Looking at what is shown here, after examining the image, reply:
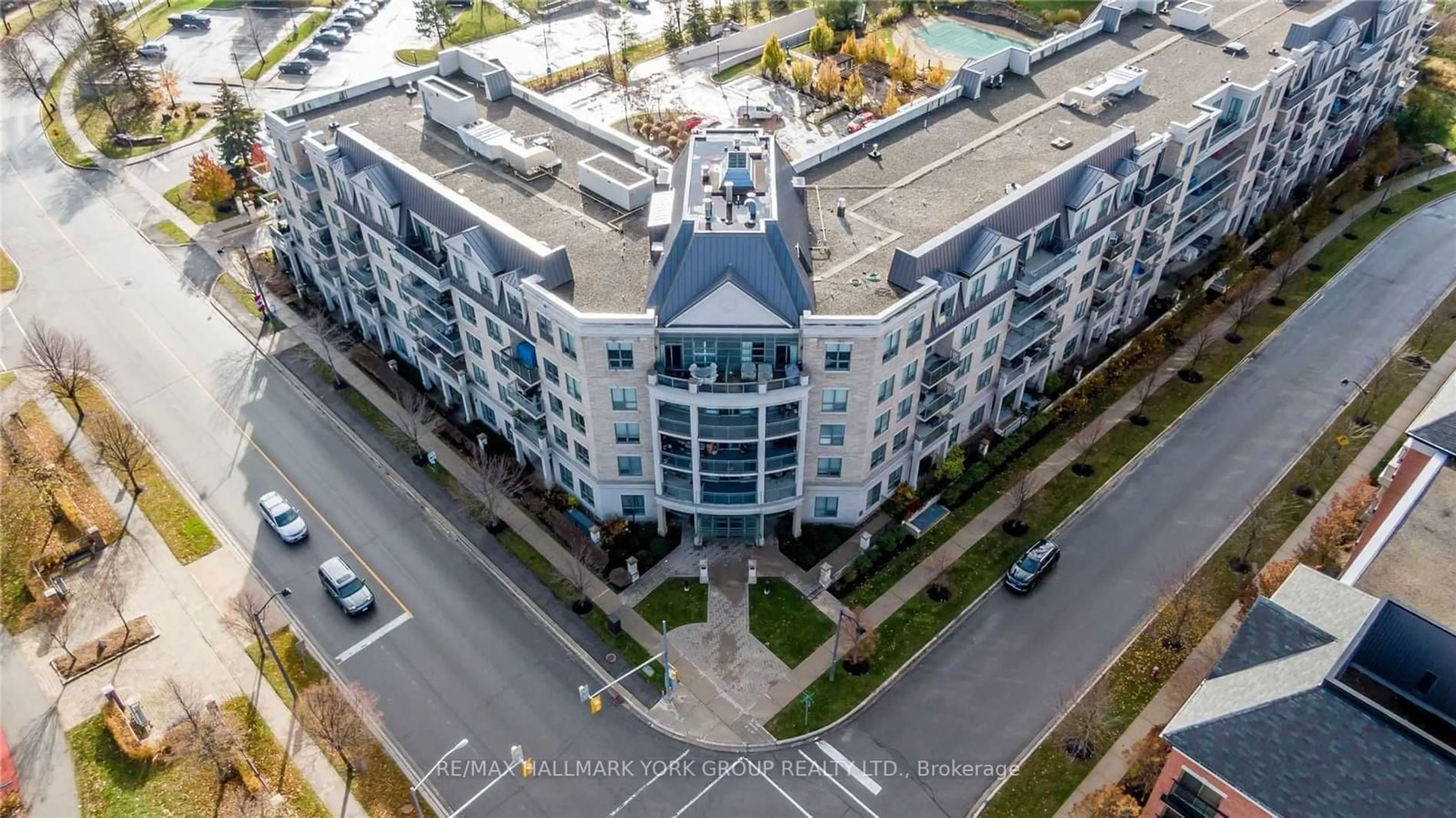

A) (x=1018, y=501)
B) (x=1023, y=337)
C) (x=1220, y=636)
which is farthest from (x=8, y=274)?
(x=1220, y=636)

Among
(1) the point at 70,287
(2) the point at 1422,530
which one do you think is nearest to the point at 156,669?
(1) the point at 70,287

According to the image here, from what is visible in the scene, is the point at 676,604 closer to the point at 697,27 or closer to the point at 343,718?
the point at 343,718

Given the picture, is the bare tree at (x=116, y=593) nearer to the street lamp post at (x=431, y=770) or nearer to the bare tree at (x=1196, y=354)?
the street lamp post at (x=431, y=770)

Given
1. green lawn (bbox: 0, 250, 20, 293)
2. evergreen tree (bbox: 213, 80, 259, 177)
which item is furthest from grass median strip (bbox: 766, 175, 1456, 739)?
green lawn (bbox: 0, 250, 20, 293)

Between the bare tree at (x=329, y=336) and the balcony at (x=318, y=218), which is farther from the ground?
the balcony at (x=318, y=218)

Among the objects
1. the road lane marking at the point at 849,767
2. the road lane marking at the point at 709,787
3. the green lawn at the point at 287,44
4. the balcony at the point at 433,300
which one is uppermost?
the balcony at the point at 433,300

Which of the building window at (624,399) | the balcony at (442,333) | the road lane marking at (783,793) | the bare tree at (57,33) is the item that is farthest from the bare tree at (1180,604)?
the bare tree at (57,33)

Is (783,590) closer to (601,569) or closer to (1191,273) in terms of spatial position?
(601,569)
